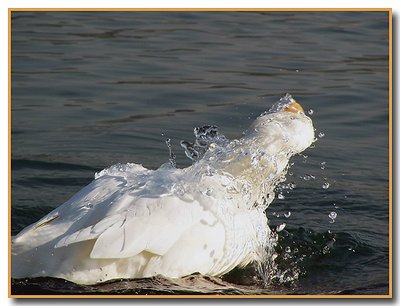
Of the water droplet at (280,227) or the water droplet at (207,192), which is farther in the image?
the water droplet at (280,227)

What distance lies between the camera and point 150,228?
4148 mm

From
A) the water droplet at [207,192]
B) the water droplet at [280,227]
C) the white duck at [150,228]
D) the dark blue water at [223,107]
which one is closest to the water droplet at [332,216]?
the dark blue water at [223,107]

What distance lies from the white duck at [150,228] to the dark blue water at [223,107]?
0.12 m

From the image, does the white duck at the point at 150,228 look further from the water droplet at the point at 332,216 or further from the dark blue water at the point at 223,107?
the water droplet at the point at 332,216

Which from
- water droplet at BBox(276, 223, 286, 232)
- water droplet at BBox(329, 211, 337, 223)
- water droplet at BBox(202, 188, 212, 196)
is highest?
water droplet at BBox(202, 188, 212, 196)

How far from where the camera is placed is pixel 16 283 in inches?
170

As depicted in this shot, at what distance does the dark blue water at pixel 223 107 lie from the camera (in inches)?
207

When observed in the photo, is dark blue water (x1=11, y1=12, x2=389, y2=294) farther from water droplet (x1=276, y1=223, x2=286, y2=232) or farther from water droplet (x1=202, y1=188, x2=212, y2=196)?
water droplet (x1=202, y1=188, x2=212, y2=196)

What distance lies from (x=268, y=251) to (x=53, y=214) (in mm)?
1254

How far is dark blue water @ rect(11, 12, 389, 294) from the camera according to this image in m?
5.25

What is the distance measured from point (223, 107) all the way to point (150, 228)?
340 cm

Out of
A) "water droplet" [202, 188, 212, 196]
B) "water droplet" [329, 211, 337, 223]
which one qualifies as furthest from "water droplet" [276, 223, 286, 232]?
"water droplet" [202, 188, 212, 196]

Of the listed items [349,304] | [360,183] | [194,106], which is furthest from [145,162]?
[349,304]

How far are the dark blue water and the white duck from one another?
0.12 m
